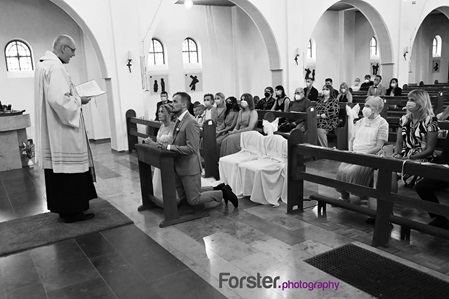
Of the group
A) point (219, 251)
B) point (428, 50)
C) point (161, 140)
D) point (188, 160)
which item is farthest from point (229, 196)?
point (428, 50)

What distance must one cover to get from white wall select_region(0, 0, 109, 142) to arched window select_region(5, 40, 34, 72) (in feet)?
0.54

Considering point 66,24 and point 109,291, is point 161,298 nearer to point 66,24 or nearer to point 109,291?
point 109,291

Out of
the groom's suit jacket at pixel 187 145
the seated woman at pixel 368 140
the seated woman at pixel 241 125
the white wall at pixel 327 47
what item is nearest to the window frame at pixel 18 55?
the seated woman at pixel 241 125

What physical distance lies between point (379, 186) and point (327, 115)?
15.3ft

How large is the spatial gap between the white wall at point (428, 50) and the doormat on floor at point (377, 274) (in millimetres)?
18398

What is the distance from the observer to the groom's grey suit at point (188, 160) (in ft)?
15.9

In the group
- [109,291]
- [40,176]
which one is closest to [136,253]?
[109,291]

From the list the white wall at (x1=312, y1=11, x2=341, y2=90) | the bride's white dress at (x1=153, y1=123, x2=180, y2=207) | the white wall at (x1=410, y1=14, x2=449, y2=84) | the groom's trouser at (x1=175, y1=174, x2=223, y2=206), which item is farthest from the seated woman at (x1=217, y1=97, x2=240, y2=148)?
the white wall at (x1=410, y1=14, x2=449, y2=84)

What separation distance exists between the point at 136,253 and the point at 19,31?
9.25 metres

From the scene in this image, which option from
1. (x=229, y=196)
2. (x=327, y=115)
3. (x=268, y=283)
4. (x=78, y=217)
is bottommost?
(x=268, y=283)

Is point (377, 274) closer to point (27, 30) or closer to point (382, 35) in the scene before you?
point (27, 30)

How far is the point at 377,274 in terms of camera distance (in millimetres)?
3521

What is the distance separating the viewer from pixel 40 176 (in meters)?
7.89

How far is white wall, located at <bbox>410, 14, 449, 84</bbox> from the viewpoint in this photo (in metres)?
20.3
